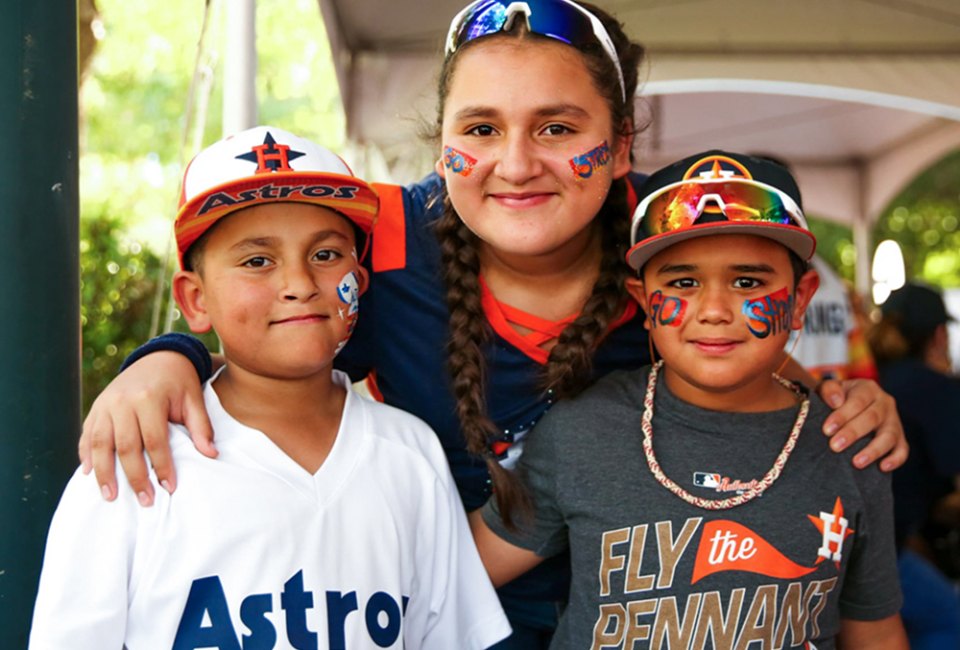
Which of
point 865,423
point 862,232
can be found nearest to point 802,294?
point 865,423

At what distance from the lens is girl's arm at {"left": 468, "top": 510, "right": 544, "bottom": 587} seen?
6.83 ft

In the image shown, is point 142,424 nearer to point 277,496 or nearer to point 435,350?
point 277,496

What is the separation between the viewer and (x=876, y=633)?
2.02 m

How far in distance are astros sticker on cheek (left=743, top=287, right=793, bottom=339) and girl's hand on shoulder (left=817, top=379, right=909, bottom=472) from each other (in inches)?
9.9

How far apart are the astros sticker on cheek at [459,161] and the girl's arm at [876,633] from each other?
130 centimetres

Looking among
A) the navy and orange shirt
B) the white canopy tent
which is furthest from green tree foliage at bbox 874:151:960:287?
the navy and orange shirt

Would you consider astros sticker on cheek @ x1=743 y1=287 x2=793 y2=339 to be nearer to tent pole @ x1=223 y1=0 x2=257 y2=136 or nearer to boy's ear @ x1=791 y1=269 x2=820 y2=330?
boy's ear @ x1=791 y1=269 x2=820 y2=330

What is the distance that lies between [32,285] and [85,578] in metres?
0.57

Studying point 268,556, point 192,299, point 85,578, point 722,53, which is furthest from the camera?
point 722,53

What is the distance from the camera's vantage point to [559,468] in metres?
2.03

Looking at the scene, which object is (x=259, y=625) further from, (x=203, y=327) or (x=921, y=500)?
(x=921, y=500)

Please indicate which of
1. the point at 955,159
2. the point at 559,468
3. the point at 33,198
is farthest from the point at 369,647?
the point at 955,159

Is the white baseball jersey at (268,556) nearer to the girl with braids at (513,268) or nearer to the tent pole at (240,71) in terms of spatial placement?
the girl with braids at (513,268)

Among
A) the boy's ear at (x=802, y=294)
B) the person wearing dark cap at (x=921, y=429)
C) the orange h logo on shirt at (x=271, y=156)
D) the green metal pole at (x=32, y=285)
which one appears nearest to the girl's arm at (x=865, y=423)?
the boy's ear at (x=802, y=294)
